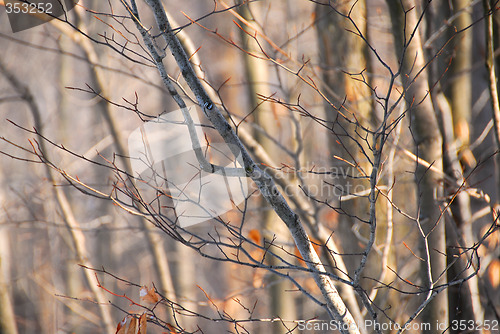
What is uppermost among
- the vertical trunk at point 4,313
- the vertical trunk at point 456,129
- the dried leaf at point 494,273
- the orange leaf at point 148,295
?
the vertical trunk at point 456,129

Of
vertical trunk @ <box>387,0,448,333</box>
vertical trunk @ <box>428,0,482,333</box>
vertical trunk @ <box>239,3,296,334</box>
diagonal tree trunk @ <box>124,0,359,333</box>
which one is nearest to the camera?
diagonal tree trunk @ <box>124,0,359,333</box>

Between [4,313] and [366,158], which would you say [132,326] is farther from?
[4,313]

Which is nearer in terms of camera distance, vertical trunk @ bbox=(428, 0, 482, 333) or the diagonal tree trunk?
the diagonal tree trunk

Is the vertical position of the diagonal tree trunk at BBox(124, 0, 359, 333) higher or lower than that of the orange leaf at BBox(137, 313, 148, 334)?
higher

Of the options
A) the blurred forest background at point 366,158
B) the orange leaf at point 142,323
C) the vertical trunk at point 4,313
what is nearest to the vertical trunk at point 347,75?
the blurred forest background at point 366,158

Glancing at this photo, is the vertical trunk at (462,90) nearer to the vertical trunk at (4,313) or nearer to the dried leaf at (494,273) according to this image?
the dried leaf at (494,273)

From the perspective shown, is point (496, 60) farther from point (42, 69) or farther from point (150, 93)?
point (42, 69)

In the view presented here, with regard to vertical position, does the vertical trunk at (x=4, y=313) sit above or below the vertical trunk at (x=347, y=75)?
below

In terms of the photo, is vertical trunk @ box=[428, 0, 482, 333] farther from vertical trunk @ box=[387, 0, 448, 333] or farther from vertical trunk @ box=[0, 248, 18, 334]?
vertical trunk @ box=[0, 248, 18, 334]

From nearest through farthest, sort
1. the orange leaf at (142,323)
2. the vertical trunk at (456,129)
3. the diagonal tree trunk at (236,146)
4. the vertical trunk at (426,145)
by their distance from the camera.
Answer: the diagonal tree trunk at (236,146) → the orange leaf at (142,323) → the vertical trunk at (426,145) → the vertical trunk at (456,129)

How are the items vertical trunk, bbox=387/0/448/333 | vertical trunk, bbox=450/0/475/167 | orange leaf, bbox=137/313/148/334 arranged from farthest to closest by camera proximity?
vertical trunk, bbox=450/0/475/167
vertical trunk, bbox=387/0/448/333
orange leaf, bbox=137/313/148/334

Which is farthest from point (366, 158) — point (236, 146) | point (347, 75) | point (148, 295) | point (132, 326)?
point (132, 326)

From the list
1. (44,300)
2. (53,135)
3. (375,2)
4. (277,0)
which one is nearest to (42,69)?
(53,135)

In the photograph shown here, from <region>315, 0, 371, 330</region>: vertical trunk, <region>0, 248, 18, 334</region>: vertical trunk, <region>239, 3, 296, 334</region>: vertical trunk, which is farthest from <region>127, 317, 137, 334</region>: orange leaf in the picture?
<region>0, 248, 18, 334</region>: vertical trunk
